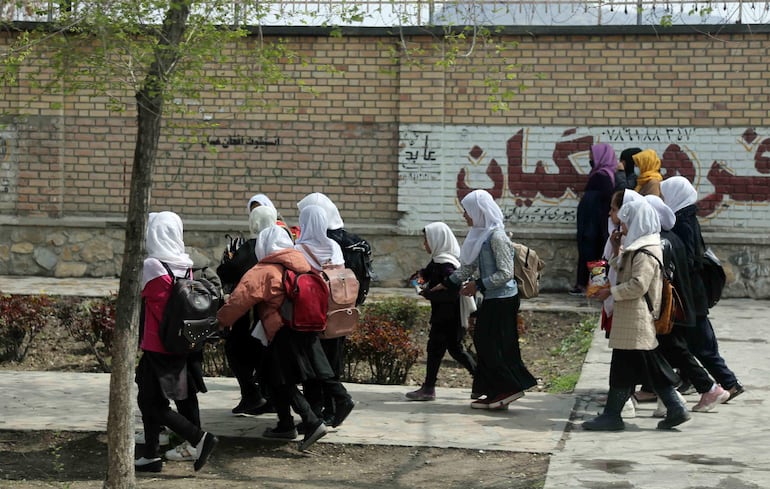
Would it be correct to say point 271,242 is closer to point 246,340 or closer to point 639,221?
point 246,340

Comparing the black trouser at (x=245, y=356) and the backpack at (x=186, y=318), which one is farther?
the black trouser at (x=245, y=356)

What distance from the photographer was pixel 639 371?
6992mm

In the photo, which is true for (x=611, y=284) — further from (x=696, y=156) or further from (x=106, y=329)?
(x=696, y=156)

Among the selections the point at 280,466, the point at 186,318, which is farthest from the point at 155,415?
the point at 280,466

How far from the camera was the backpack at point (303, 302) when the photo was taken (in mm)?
6504

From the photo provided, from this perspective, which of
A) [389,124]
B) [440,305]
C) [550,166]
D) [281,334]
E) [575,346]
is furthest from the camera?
[389,124]

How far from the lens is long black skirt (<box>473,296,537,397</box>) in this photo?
761cm

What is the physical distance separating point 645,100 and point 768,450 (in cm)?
738

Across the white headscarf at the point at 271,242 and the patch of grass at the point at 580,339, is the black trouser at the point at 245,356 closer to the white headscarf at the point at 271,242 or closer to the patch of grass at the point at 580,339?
the white headscarf at the point at 271,242

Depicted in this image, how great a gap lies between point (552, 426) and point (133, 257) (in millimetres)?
3072

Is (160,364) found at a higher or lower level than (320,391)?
higher

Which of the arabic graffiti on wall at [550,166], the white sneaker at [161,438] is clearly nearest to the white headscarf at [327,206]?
the white sneaker at [161,438]

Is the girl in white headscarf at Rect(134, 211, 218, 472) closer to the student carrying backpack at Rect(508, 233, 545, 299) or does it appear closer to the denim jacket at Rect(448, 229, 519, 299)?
the denim jacket at Rect(448, 229, 519, 299)

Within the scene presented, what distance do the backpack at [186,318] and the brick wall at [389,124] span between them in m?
7.21
